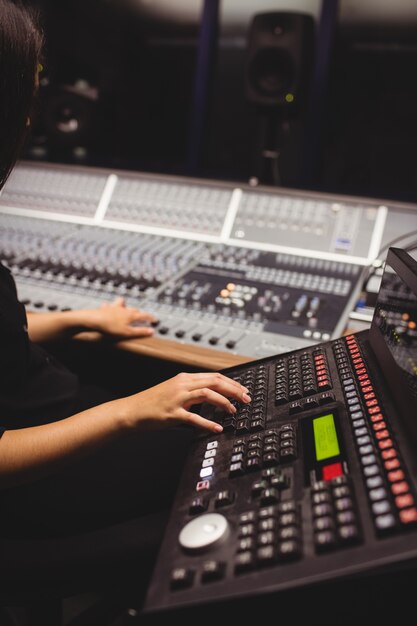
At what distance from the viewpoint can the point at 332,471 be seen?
67cm

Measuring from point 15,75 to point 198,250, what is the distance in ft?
3.27

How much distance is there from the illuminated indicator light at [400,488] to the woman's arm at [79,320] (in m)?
0.90

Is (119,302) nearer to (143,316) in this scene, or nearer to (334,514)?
(143,316)

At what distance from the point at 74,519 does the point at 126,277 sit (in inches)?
31.9

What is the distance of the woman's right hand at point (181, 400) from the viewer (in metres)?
0.89

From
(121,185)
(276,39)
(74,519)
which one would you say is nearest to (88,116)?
(121,185)

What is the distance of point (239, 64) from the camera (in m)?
3.61

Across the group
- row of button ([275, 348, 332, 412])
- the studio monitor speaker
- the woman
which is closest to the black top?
the woman

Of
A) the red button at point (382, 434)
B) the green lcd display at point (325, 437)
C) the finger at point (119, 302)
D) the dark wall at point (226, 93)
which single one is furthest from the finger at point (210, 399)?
the dark wall at point (226, 93)

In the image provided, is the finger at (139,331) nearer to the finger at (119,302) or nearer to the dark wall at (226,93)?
the finger at (119,302)

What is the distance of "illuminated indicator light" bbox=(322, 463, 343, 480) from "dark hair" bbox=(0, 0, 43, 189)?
2.40 feet

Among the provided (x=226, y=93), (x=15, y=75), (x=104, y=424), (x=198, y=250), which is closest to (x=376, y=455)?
(x=104, y=424)

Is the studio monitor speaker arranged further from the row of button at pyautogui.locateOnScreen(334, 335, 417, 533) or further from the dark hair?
the row of button at pyautogui.locateOnScreen(334, 335, 417, 533)

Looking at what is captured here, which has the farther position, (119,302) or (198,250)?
(198,250)
